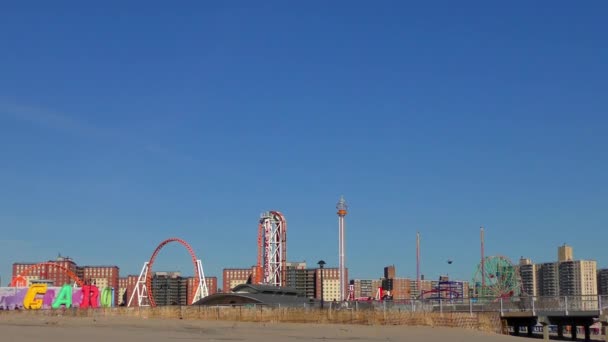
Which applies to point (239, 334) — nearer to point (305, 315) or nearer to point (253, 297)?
point (305, 315)

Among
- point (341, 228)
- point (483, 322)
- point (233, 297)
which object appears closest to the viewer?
point (483, 322)

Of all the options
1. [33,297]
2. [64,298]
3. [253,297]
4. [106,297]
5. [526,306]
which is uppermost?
[526,306]

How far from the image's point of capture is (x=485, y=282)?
10456cm

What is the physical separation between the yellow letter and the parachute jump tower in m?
43.3

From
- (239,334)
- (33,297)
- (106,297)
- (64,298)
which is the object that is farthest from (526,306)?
(106,297)

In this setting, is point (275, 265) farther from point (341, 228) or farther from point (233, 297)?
point (233, 297)

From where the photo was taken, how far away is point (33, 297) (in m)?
80.8

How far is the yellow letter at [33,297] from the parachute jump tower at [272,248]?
142ft

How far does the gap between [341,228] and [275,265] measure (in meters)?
24.9

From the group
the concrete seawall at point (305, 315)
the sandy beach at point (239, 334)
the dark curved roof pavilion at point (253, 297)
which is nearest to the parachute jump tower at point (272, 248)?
the dark curved roof pavilion at point (253, 297)

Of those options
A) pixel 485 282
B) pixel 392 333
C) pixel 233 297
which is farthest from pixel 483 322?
pixel 485 282

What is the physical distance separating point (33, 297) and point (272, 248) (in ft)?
154

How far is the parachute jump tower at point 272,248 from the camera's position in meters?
120

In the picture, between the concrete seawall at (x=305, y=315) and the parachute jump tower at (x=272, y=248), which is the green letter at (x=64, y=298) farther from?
the parachute jump tower at (x=272, y=248)
